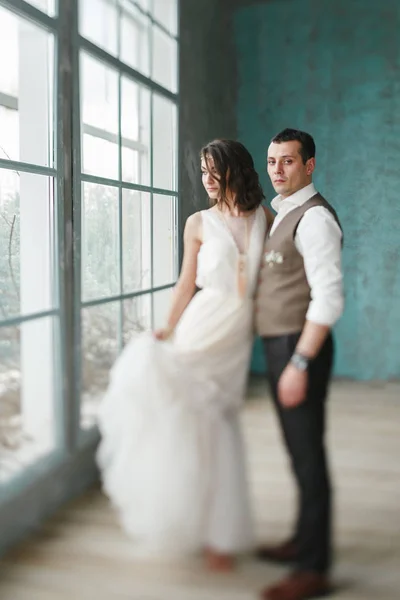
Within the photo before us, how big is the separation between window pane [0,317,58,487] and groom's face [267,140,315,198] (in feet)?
3.56

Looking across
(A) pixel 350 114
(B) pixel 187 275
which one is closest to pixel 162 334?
(B) pixel 187 275

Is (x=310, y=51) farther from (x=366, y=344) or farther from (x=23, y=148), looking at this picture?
(x=23, y=148)

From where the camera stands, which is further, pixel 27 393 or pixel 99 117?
pixel 99 117

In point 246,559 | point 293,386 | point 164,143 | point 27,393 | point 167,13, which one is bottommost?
point 246,559

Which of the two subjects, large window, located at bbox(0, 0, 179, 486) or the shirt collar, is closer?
the shirt collar

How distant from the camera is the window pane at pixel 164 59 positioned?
11.2 feet

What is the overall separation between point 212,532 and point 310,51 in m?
3.84

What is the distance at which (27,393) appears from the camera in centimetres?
258

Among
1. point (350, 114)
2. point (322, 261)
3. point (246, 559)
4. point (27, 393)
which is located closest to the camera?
point (322, 261)

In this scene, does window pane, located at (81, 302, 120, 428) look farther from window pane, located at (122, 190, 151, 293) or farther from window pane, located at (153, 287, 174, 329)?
window pane, located at (153, 287, 174, 329)

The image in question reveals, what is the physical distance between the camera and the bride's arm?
79.6 inches

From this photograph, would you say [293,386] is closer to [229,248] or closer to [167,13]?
[229,248]

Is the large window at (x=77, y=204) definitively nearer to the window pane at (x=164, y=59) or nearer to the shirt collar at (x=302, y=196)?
the window pane at (x=164, y=59)

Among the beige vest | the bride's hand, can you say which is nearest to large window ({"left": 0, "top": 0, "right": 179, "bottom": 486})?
the bride's hand
